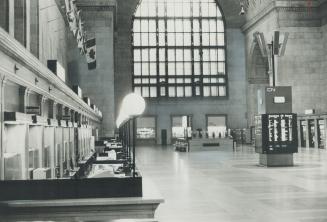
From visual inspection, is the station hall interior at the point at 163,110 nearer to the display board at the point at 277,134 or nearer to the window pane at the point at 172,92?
the display board at the point at 277,134

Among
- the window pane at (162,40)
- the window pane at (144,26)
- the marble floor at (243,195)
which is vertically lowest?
the marble floor at (243,195)

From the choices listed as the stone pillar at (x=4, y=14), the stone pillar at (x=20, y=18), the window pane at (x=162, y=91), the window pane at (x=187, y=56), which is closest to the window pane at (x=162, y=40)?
the window pane at (x=187, y=56)

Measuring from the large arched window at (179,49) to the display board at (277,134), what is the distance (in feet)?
85.3

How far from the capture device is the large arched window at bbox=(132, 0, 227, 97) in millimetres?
42000

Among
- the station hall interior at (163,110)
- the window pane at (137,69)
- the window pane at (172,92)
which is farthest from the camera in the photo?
the window pane at (172,92)

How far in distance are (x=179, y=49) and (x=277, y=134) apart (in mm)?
27489

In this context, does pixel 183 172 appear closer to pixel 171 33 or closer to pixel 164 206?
pixel 164 206

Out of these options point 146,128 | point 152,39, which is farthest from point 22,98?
point 152,39

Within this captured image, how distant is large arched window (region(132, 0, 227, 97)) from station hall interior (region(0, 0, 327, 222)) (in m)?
0.10

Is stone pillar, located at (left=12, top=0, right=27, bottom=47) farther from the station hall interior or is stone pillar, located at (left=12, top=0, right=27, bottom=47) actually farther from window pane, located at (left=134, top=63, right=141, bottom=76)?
window pane, located at (left=134, top=63, right=141, bottom=76)

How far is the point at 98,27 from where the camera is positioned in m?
33.3

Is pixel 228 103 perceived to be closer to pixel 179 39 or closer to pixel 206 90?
pixel 206 90

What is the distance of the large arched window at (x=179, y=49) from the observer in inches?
1654

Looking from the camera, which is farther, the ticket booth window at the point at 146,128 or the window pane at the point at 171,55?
the window pane at the point at 171,55
